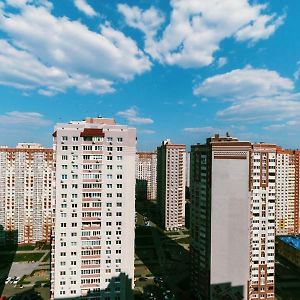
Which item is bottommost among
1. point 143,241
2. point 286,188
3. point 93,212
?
point 143,241

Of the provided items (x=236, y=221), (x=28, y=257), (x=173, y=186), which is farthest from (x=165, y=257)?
(x=28, y=257)

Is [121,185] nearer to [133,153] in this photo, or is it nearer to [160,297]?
[133,153]

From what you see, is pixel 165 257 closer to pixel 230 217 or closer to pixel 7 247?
pixel 230 217

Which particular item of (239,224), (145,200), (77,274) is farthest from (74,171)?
(145,200)

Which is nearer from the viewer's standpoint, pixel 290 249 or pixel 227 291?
pixel 227 291

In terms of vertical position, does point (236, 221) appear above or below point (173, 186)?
below

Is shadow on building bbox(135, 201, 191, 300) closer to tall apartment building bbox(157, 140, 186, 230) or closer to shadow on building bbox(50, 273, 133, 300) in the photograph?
tall apartment building bbox(157, 140, 186, 230)

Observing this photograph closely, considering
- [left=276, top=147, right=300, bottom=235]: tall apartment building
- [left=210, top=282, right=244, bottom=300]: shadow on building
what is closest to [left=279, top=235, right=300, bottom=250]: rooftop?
[left=276, top=147, right=300, bottom=235]: tall apartment building
